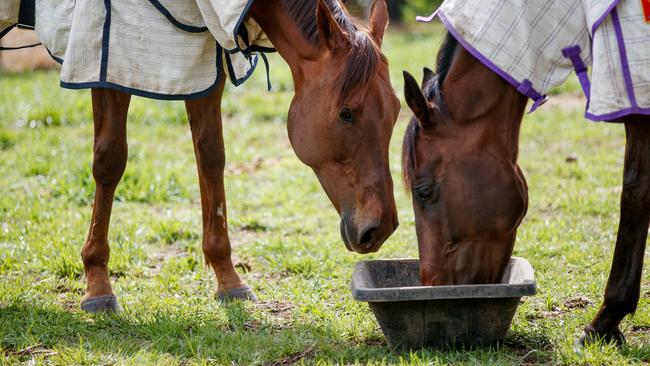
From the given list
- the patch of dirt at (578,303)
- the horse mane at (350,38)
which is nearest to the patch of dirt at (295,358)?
the horse mane at (350,38)

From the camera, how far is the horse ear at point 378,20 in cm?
359

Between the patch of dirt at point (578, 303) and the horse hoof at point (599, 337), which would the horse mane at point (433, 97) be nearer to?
the horse hoof at point (599, 337)

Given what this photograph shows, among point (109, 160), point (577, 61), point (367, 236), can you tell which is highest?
point (577, 61)

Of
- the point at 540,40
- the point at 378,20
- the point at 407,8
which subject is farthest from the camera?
the point at 407,8

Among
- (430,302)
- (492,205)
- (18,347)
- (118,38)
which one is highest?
(118,38)

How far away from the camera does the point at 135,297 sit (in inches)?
163

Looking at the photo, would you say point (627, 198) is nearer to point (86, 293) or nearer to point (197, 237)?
point (86, 293)

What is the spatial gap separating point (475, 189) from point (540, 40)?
606 millimetres

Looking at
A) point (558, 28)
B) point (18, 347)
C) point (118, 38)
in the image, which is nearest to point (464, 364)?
point (558, 28)

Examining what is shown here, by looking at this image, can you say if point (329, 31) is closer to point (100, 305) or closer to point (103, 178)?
point (103, 178)

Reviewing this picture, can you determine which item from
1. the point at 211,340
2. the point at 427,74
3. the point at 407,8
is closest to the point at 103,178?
the point at 211,340

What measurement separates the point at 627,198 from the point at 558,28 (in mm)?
686

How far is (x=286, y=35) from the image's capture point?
3.62 m

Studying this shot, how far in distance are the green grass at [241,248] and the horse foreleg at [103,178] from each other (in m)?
0.14
